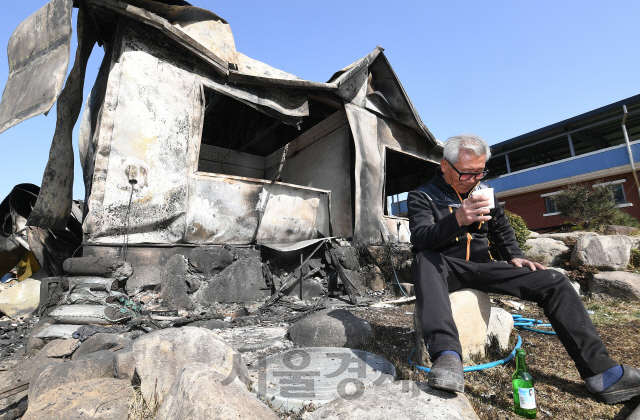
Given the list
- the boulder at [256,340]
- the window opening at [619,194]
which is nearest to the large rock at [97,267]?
the boulder at [256,340]

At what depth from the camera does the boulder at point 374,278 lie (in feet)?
19.8

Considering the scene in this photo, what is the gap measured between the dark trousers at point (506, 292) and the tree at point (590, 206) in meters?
14.1

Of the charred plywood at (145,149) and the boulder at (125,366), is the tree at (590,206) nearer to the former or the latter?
the charred plywood at (145,149)

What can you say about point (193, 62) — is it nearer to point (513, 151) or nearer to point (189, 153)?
point (189, 153)

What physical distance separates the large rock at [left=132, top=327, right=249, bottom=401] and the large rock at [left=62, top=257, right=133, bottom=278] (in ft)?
7.52

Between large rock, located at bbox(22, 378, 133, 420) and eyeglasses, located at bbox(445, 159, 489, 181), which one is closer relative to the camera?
large rock, located at bbox(22, 378, 133, 420)

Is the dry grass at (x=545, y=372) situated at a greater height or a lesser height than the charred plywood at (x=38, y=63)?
lesser

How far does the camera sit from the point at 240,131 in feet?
32.5

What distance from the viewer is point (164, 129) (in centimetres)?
478

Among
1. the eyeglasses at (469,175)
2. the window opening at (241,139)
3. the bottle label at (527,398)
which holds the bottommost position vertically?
the bottle label at (527,398)

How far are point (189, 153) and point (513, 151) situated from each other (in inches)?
843

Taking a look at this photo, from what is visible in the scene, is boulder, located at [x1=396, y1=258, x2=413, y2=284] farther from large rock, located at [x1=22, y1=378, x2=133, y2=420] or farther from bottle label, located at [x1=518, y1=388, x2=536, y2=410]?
large rock, located at [x1=22, y1=378, x2=133, y2=420]

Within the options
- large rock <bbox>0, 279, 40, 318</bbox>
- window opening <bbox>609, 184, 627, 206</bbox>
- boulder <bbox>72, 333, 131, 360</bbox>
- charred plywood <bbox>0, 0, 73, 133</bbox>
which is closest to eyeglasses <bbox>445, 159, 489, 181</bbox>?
boulder <bbox>72, 333, 131, 360</bbox>

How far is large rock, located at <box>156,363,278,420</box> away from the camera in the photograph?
143 cm
